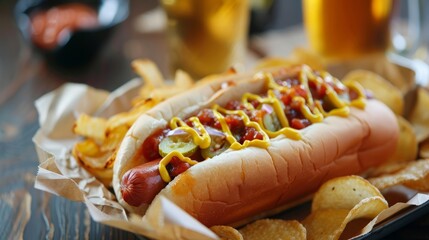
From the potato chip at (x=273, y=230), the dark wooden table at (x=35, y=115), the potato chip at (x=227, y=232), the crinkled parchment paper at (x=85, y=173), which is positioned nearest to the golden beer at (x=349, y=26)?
the dark wooden table at (x=35, y=115)

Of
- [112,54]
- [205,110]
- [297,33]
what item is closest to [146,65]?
[205,110]

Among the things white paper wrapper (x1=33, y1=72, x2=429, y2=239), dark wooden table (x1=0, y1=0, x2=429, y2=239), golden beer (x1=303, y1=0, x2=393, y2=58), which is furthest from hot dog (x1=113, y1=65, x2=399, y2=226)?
golden beer (x1=303, y1=0, x2=393, y2=58)

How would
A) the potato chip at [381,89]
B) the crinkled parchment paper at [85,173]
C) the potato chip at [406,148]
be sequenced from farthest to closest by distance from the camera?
the potato chip at [381,89]
the potato chip at [406,148]
the crinkled parchment paper at [85,173]

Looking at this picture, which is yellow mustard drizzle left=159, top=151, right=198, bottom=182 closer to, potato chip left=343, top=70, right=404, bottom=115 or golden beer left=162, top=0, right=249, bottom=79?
potato chip left=343, top=70, right=404, bottom=115

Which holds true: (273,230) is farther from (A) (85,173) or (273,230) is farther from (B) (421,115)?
(B) (421,115)

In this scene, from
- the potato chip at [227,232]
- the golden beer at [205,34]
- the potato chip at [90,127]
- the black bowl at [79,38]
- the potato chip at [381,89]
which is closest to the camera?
the potato chip at [227,232]

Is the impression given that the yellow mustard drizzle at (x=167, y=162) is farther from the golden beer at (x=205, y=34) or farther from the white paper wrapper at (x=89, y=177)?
the golden beer at (x=205, y=34)
